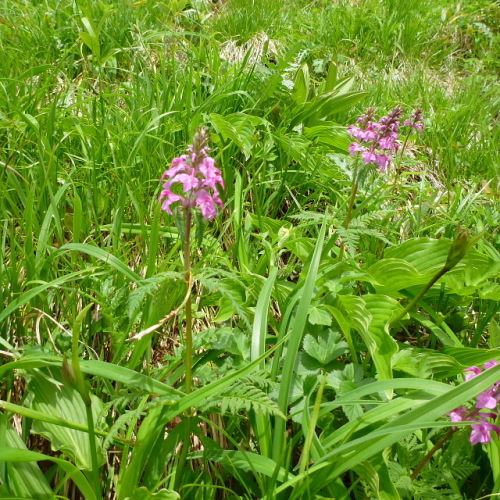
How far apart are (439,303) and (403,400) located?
756mm

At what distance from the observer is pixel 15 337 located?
5.32 ft

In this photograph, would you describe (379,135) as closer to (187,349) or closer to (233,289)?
(233,289)

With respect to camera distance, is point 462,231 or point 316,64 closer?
point 462,231

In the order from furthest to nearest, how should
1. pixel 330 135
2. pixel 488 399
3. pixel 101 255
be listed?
pixel 330 135 → pixel 101 255 → pixel 488 399

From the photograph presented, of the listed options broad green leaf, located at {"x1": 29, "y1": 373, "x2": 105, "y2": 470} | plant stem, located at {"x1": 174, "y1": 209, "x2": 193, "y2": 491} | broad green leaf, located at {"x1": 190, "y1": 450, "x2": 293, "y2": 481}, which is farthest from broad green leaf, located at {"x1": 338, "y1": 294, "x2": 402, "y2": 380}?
broad green leaf, located at {"x1": 29, "y1": 373, "x2": 105, "y2": 470}

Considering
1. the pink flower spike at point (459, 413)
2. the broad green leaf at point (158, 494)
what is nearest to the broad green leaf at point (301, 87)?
the pink flower spike at point (459, 413)

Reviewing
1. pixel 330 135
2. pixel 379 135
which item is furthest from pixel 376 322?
pixel 330 135

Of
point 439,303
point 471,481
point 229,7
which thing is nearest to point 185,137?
point 439,303

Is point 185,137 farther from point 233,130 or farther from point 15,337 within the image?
point 15,337

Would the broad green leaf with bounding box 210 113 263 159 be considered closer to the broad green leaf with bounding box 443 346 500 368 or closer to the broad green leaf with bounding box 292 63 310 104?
the broad green leaf with bounding box 292 63 310 104

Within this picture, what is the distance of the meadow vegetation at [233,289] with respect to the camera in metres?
1.25

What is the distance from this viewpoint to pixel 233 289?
1.83 metres

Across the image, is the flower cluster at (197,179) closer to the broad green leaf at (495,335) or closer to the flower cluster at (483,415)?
the flower cluster at (483,415)

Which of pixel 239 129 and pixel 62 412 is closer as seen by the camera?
pixel 62 412
